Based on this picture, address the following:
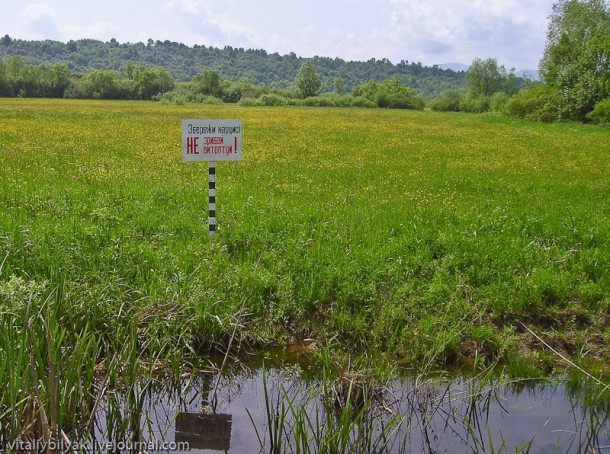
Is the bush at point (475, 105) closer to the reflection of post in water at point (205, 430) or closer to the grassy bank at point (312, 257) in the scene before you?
the grassy bank at point (312, 257)

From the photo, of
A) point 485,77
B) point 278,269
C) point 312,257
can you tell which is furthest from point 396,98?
point 278,269

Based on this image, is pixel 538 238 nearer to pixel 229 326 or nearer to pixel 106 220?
pixel 229 326

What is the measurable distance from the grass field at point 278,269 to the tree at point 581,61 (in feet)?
95.9

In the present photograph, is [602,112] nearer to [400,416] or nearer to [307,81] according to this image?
[400,416]

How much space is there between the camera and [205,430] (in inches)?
209

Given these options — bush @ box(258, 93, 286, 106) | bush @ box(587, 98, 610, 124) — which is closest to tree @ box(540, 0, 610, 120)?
bush @ box(587, 98, 610, 124)

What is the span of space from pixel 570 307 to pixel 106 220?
731cm

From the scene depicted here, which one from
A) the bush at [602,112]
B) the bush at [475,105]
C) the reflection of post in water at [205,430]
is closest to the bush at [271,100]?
the bush at [475,105]

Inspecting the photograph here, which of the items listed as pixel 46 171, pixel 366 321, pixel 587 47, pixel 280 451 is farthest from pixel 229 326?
pixel 587 47

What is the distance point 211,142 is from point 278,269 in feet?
8.10

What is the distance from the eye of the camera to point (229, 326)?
23.2ft

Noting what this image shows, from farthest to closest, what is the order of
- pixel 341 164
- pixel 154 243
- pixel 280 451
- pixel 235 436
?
pixel 341 164 < pixel 154 243 < pixel 235 436 < pixel 280 451

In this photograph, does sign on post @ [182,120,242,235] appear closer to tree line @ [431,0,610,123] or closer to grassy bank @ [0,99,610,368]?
grassy bank @ [0,99,610,368]

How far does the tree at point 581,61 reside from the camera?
41.4m
